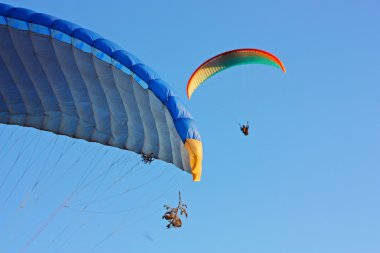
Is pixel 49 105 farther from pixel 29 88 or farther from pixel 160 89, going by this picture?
pixel 160 89

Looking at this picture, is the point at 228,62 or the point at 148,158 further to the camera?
the point at 228,62

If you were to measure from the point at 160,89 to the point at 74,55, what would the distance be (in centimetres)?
331

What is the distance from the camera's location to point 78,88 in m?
21.7

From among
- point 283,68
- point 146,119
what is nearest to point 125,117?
point 146,119

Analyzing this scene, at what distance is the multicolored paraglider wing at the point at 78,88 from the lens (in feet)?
68.0

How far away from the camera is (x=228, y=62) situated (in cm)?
2409

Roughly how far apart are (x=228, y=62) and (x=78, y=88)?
18.3ft

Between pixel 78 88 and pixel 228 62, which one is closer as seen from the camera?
pixel 78 88

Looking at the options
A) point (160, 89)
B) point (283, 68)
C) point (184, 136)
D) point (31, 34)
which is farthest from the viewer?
point (283, 68)

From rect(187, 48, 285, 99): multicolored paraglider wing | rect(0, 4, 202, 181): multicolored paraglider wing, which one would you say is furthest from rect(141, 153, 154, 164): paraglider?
rect(187, 48, 285, 99): multicolored paraglider wing

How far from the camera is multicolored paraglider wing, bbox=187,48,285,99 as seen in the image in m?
23.7

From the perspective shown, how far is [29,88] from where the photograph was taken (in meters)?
22.0

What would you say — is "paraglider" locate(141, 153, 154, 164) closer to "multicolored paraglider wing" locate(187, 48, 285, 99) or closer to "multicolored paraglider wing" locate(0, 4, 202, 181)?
"multicolored paraglider wing" locate(0, 4, 202, 181)

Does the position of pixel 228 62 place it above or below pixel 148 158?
above
